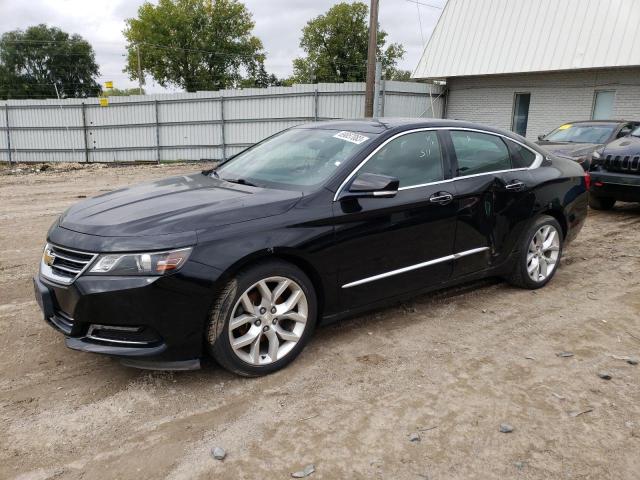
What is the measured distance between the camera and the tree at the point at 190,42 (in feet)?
168

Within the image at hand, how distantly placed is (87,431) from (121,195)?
1673mm

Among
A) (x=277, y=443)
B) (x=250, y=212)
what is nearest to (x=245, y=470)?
(x=277, y=443)

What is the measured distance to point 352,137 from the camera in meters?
4.03

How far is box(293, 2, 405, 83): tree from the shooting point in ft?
184

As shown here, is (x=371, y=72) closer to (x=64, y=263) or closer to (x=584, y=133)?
(x=584, y=133)

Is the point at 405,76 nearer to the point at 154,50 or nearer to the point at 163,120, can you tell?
the point at 154,50

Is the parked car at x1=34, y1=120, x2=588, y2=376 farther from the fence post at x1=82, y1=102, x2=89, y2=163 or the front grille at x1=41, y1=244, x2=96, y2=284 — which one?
the fence post at x1=82, y1=102, x2=89, y2=163

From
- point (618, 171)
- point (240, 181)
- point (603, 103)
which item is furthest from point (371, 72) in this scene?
point (240, 181)

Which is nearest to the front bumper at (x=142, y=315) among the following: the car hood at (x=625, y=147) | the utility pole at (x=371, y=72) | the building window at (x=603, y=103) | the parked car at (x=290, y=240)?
the parked car at (x=290, y=240)

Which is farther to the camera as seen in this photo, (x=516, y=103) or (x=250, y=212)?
(x=516, y=103)

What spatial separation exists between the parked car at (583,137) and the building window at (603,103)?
261 inches

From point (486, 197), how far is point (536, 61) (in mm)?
14236

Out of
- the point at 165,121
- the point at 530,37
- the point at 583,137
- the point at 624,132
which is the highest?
the point at 530,37

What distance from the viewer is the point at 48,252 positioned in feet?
10.9
